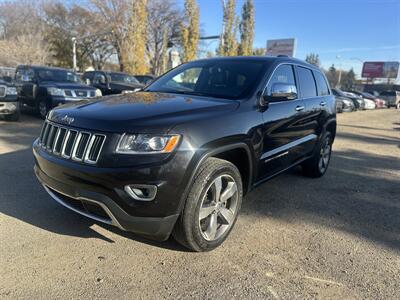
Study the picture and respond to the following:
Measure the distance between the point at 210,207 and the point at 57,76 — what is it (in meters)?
10.1

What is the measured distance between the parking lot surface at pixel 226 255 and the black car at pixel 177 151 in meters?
0.33

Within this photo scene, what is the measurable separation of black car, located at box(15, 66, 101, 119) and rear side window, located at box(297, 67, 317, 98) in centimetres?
680

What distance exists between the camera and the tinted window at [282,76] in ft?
12.8

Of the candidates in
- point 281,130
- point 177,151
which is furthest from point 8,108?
point 177,151

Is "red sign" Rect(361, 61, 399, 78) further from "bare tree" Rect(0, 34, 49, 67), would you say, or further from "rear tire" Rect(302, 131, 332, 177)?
"rear tire" Rect(302, 131, 332, 177)

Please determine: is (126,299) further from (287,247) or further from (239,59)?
(239,59)

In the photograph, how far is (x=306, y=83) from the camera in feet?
16.4

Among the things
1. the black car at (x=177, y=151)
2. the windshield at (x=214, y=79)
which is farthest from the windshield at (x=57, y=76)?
the black car at (x=177, y=151)

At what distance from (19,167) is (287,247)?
13.7 feet

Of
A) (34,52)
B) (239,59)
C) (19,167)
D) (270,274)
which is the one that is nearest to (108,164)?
(270,274)

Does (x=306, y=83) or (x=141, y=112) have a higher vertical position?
(x=306, y=83)

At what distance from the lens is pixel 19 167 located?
17.6 feet

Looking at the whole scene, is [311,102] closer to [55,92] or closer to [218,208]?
[218,208]

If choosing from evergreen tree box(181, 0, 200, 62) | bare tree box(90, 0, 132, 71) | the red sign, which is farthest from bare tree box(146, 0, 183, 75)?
the red sign
